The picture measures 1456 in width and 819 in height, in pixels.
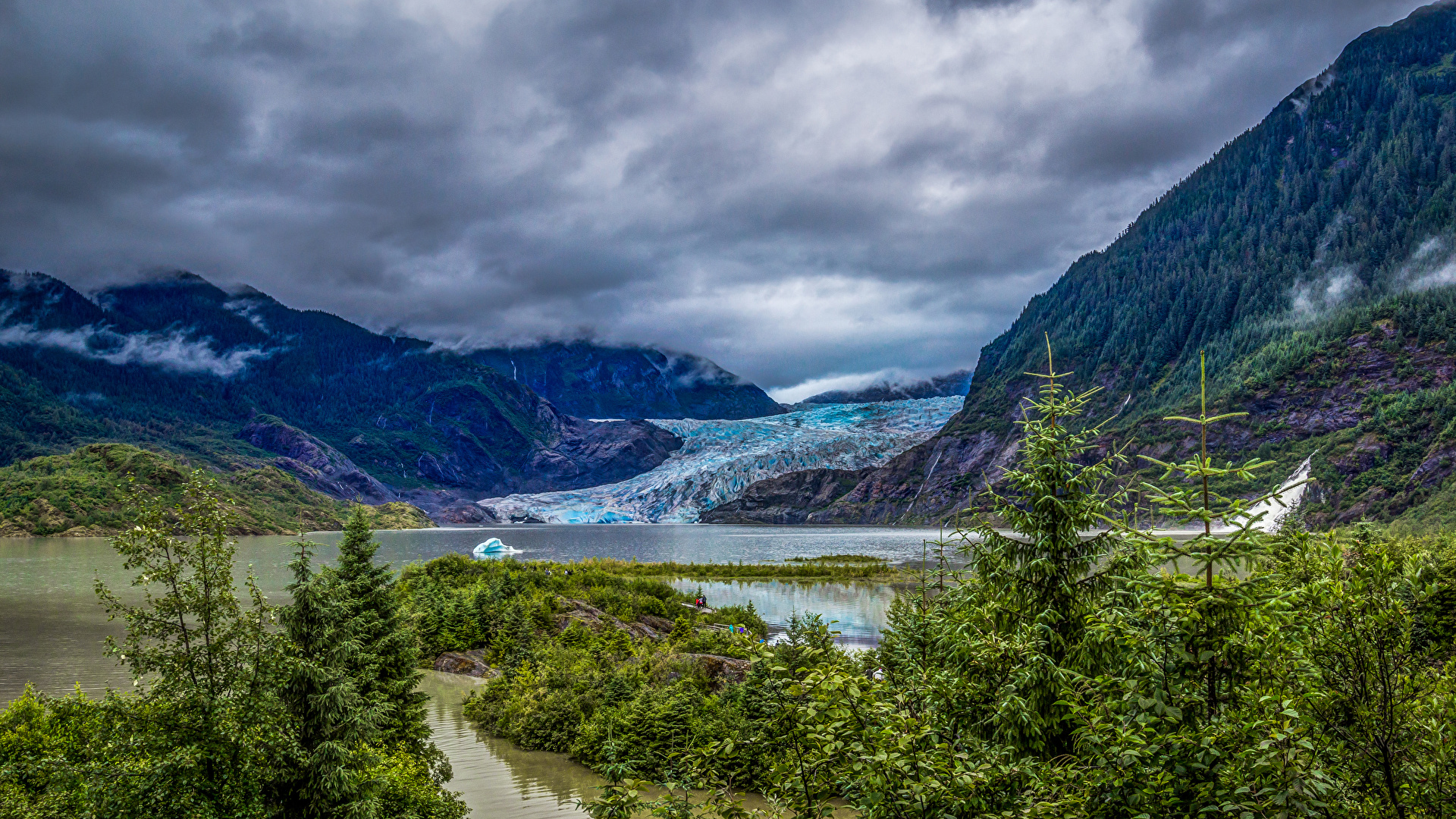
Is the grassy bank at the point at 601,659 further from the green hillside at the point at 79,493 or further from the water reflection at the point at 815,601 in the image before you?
the green hillside at the point at 79,493

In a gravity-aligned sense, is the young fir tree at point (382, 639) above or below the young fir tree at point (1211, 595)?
below

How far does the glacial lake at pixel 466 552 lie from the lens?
20.1m

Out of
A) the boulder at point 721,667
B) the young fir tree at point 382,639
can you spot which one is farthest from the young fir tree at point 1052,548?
the boulder at point 721,667

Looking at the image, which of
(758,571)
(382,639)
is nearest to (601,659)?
(382,639)

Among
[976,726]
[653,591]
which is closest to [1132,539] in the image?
[976,726]

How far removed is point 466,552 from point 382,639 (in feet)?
324

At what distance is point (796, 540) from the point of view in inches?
5394

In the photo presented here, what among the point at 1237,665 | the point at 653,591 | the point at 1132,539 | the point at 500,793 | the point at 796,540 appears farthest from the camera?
the point at 796,540

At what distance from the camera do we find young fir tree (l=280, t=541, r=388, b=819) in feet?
36.8

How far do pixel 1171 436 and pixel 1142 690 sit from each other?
176 m

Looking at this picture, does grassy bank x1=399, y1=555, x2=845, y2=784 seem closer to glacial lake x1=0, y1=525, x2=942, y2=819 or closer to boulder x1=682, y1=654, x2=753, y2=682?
boulder x1=682, y1=654, x2=753, y2=682

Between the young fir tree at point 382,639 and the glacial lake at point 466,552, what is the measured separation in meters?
2.24

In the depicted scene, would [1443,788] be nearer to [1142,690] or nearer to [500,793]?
[1142,690]

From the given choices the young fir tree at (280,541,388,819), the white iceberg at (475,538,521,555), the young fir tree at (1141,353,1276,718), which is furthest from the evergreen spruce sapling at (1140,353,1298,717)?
the white iceberg at (475,538,521,555)
